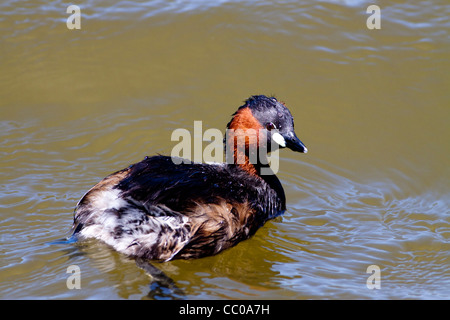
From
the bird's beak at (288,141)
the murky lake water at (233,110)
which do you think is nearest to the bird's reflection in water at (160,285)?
the murky lake water at (233,110)

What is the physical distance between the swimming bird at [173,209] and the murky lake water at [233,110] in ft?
0.47

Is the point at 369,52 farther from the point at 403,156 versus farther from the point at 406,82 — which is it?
the point at 403,156

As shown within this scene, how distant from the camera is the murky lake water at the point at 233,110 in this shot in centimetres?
469

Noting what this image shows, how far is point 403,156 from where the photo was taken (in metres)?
6.52

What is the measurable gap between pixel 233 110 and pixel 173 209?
2.66 metres

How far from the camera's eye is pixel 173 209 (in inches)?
182

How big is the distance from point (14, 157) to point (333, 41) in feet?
13.4

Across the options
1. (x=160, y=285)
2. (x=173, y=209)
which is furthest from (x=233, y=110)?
(x=160, y=285)

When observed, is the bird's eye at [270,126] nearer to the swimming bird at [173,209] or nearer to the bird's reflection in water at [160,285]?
the swimming bird at [173,209]

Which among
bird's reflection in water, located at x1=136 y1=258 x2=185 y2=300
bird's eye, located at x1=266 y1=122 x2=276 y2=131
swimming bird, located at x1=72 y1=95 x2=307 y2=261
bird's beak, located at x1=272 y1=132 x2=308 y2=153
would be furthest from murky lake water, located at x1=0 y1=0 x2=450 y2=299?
bird's eye, located at x1=266 y1=122 x2=276 y2=131

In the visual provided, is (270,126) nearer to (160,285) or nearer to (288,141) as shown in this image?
(288,141)

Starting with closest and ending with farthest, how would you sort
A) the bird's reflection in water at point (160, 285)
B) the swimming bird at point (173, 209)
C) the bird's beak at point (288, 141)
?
the bird's reflection in water at point (160, 285)
the swimming bird at point (173, 209)
the bird's beak at point (288, 141)

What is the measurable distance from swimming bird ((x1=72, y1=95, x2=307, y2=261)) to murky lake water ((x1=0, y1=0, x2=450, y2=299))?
0.14 metres
